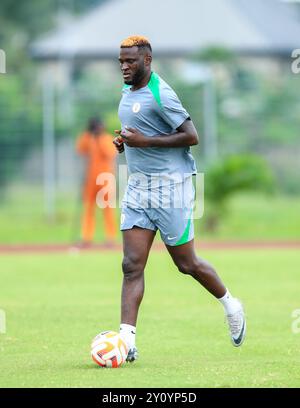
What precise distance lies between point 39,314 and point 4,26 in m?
51.7

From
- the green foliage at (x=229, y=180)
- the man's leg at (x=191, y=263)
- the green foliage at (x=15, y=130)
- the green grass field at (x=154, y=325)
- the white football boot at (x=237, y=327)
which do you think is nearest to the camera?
the green grass field at (x=154, y=325)

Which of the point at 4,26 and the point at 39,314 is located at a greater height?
the point at 4,26

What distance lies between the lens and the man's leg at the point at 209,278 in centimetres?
1027

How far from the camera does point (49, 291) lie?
53.1 ft

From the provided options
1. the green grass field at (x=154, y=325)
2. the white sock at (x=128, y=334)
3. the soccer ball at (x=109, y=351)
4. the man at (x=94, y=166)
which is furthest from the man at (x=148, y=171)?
the man at (x=94, y=166)

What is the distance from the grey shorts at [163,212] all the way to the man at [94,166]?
557 inches

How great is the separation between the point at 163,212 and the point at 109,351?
1.28 meters

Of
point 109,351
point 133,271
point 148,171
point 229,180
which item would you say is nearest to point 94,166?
point 229,180

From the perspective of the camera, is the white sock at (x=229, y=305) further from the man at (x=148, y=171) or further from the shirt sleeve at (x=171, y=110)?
the shirt sleeve at (x=171, y=110)

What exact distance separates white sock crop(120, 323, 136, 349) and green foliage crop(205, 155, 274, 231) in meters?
17.8

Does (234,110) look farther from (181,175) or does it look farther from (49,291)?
(181,175)

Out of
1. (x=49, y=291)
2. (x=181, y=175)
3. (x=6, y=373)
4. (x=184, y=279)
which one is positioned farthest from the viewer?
(x=184, y=279)

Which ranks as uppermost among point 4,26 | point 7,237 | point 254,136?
point 4,26
